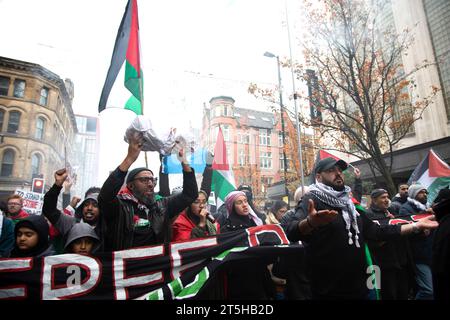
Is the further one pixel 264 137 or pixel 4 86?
pixel 264 137

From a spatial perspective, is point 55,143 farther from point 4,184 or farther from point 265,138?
point 265,138

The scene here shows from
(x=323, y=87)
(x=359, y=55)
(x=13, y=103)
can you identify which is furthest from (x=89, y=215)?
(x=13, y=103)

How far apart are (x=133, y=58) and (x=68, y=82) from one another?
4183cm

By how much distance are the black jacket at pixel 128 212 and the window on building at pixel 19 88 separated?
3067 centimetres

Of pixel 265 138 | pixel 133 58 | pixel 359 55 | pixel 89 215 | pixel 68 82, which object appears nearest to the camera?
pixel 89 215

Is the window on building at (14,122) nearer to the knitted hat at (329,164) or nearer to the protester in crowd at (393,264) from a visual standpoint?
the knitted hat at (329,164)

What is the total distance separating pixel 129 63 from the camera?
4621 millimetres

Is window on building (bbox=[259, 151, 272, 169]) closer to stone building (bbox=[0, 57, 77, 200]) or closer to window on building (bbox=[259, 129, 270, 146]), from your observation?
window on building (bbox=[259, 129, 270, 146])

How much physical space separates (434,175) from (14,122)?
106ft

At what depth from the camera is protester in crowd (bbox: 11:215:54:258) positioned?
106 inches

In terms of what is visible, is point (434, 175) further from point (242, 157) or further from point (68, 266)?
point (242, 157)

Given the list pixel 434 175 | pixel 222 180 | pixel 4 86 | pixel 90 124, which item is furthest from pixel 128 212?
pixel 90 124

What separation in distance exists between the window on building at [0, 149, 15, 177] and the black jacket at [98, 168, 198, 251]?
2938 centimetres

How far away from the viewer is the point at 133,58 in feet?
15.3
